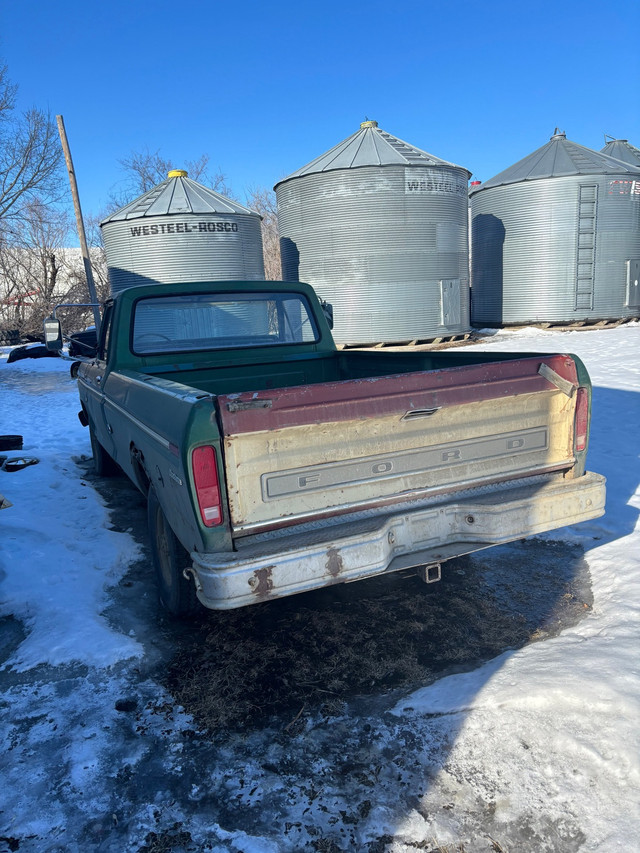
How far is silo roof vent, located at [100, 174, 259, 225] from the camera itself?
1562cm

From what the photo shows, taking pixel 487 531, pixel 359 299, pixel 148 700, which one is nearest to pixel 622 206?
pixel 359 299

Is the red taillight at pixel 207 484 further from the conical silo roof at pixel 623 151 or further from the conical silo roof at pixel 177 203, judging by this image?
the conical silo roof at pixel 623 151

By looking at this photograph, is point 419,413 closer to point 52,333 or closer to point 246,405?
point 246,405

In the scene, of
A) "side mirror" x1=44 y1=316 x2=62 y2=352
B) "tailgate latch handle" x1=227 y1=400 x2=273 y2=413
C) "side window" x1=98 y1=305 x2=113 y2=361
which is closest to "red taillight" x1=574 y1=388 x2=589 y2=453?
"tailgate latch handle" x1=227 y1=400 x2=273 y2=413

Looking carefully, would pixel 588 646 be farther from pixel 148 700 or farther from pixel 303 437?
pixel 148 700

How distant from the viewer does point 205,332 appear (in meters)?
4.91

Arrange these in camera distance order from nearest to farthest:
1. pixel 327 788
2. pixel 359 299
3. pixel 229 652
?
pixel 327 788, pixel 229 652, pixel 359 299

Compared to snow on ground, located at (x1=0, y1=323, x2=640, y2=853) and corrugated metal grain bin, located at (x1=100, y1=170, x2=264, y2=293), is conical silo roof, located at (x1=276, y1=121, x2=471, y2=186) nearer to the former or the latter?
corrugated metal grain bin, located at (x1=100, y1=170, x2=264, y2=293)

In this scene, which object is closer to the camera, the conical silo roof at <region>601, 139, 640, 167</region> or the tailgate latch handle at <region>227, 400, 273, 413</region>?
the tailgate latch handle at <region>227, 400, 273, 413</region>

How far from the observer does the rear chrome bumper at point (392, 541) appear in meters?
2.50

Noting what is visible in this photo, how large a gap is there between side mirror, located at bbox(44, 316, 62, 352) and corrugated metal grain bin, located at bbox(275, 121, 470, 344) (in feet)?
38.6

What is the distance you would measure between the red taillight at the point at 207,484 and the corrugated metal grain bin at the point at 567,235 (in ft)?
58.9

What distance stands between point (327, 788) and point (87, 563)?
2.52m

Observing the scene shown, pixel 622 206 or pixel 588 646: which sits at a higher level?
pixel 622 206
